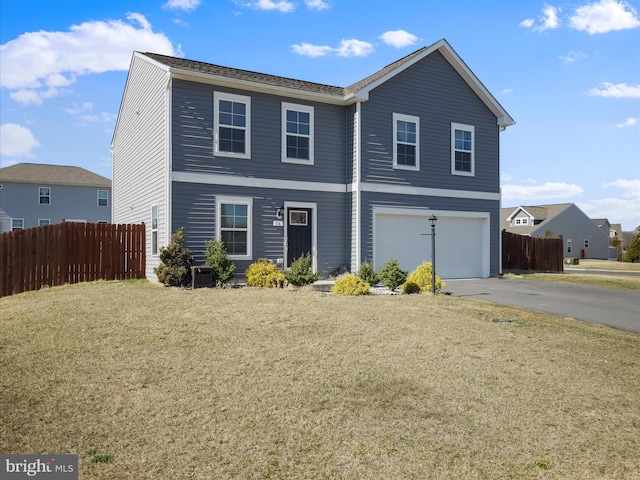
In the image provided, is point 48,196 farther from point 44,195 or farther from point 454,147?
point 454,147

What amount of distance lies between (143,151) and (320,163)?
6.41 metres

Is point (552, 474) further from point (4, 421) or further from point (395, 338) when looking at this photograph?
point (4, 421)

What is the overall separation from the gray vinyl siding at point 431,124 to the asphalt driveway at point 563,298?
3.95m

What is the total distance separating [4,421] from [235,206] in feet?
34.6

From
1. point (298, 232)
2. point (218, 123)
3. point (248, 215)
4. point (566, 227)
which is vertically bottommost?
point (298, 232)

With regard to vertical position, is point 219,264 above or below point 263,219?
below

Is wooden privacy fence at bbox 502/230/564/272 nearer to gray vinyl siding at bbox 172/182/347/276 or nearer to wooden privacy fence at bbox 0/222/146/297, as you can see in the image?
gray vinyl siding at bbox 172/182/347/276

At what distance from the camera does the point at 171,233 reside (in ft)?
47.1

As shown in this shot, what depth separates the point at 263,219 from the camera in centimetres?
1578

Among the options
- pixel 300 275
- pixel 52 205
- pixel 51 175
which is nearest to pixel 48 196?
pixel 52 205

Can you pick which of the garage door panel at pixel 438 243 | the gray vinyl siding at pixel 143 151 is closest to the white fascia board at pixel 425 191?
the garage door panel at pixel 438 243

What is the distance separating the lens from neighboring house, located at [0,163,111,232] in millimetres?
36562

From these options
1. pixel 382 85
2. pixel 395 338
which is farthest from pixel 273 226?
pixel 395 338

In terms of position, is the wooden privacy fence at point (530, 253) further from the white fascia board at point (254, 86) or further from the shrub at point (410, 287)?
the white fascia board at point (254, 86)
